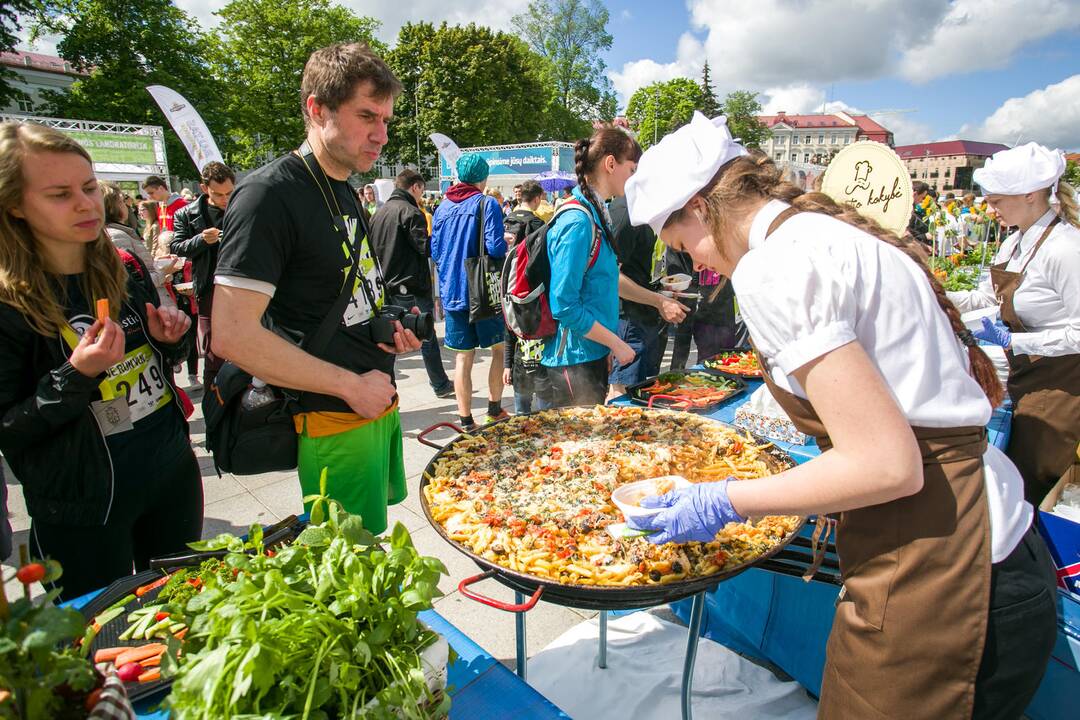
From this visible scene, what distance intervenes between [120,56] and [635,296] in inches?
1426

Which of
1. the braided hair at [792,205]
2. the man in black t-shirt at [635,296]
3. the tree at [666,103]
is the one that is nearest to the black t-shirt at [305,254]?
the braided hair at [792,205]

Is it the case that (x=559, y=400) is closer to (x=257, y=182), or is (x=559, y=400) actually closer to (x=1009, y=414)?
(x=257, y=182)

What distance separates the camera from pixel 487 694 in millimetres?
1293

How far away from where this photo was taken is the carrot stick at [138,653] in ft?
3.72

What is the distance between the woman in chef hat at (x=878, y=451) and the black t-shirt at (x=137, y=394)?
68.6 inches

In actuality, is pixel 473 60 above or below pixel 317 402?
above

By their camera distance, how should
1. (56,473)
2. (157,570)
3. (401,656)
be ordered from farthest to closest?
(56,473), (157,570), (401,656)

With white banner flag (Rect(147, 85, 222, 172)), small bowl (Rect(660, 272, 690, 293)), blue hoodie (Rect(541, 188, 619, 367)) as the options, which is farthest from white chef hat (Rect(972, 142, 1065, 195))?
white banner flag (Rect(147, 85, 222, 172))

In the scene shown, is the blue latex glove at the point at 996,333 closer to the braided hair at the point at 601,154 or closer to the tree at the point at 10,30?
the braided hair at the point at 601,154

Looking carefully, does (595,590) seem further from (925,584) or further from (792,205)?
(792,205)

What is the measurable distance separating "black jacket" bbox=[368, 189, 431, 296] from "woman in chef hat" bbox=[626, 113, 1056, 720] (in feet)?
15.1

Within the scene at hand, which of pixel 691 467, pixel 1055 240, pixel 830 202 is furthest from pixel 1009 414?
pixel 830 202

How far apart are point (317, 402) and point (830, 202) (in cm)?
169

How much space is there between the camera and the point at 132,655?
3.77ft
